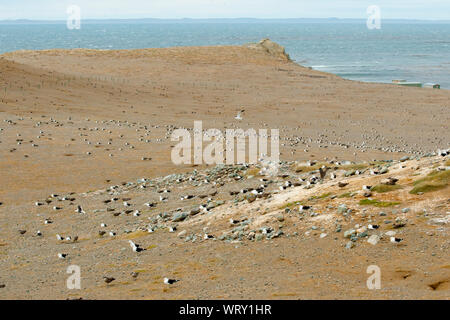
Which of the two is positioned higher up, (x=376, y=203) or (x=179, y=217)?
(x=376, y=203)

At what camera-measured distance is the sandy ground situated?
12766mm

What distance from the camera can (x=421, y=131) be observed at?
144 feet

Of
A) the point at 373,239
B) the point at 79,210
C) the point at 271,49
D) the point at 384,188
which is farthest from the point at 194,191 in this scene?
the point at 271,49

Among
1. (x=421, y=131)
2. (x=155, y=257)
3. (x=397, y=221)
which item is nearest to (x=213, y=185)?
(x=155, y=257)

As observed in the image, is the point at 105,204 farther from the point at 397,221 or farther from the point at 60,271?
the point at 397,221

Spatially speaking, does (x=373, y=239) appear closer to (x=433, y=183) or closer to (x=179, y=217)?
(x=433, y=183)

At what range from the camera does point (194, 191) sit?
22.0 metres

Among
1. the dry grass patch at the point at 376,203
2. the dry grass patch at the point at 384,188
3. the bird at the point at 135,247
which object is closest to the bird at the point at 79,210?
the bird at the point at 135,247

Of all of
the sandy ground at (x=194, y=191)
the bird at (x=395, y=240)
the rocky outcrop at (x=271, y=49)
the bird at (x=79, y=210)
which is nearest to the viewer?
the sandy ground at (x=194, y=191)

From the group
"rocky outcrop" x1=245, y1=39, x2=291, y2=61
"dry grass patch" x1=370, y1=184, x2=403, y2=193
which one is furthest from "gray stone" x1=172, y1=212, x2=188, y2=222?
"rocky outcrop" x1=245, y1=39, x2=291, y2=61

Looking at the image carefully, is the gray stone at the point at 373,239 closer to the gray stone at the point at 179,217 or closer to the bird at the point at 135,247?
the bird at the point at 135,247

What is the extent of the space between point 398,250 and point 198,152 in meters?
18.8

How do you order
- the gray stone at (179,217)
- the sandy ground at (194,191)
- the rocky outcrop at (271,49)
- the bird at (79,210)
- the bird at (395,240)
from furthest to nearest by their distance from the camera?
the rocky outcrop at (271,49), the bird at (79,210), the gray stone at (179,217), the bird at (395,240), the sandy ground at (194,191)

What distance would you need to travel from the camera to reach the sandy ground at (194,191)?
1277 centimetres
